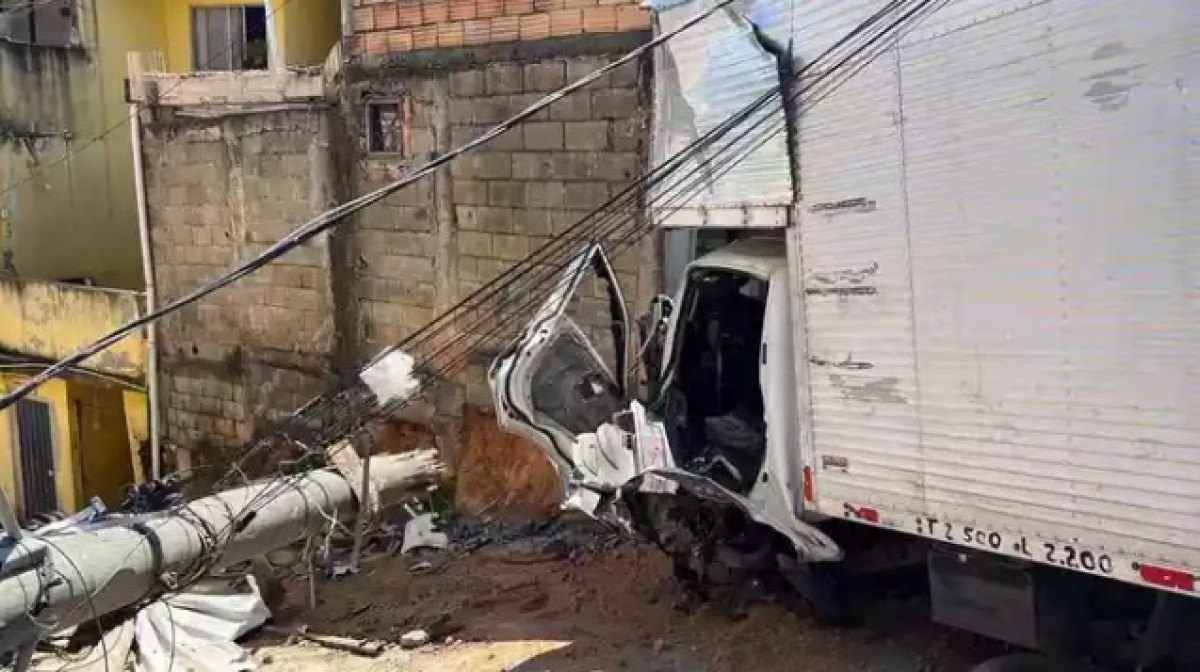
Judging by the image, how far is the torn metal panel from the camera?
554 centimetres

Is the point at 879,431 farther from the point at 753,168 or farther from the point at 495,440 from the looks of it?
the point at 495,440

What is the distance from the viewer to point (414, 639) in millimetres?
7309

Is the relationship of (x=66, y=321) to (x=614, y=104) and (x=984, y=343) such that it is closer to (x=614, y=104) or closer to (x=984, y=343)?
(x=614, y=104)

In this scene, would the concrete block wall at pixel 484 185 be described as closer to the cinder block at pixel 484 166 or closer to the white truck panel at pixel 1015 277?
the cinder block at pixel 484 166

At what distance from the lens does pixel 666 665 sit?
254 inches

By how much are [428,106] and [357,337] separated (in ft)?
7.62

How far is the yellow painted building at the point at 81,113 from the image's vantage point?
16203 millimetres

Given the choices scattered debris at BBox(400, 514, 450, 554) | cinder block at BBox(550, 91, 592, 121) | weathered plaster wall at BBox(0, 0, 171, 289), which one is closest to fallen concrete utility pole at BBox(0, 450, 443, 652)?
scattered debris at BBox(400, 514, 450, 554)

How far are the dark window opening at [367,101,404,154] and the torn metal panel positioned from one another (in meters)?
4.49

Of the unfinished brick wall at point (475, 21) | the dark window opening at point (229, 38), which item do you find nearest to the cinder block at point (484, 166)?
the unfinished brick wall at point (475, 21)

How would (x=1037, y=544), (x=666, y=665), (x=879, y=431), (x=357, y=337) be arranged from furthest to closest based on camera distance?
(x=357, y=337) → (x=666, y=665) → (x=879, y=431) → (x=1037, y=544)

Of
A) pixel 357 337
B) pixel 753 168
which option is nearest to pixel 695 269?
pixel 753 168

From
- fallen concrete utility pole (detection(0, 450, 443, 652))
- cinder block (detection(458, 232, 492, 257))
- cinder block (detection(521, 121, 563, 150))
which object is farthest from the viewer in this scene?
cinder block (detection(458, 232, 492, 257))

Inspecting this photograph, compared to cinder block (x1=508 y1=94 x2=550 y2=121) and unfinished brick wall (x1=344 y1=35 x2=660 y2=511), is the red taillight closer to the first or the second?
unfinished brick wall (x1=344 y1=35 x2=660 y2=511)
